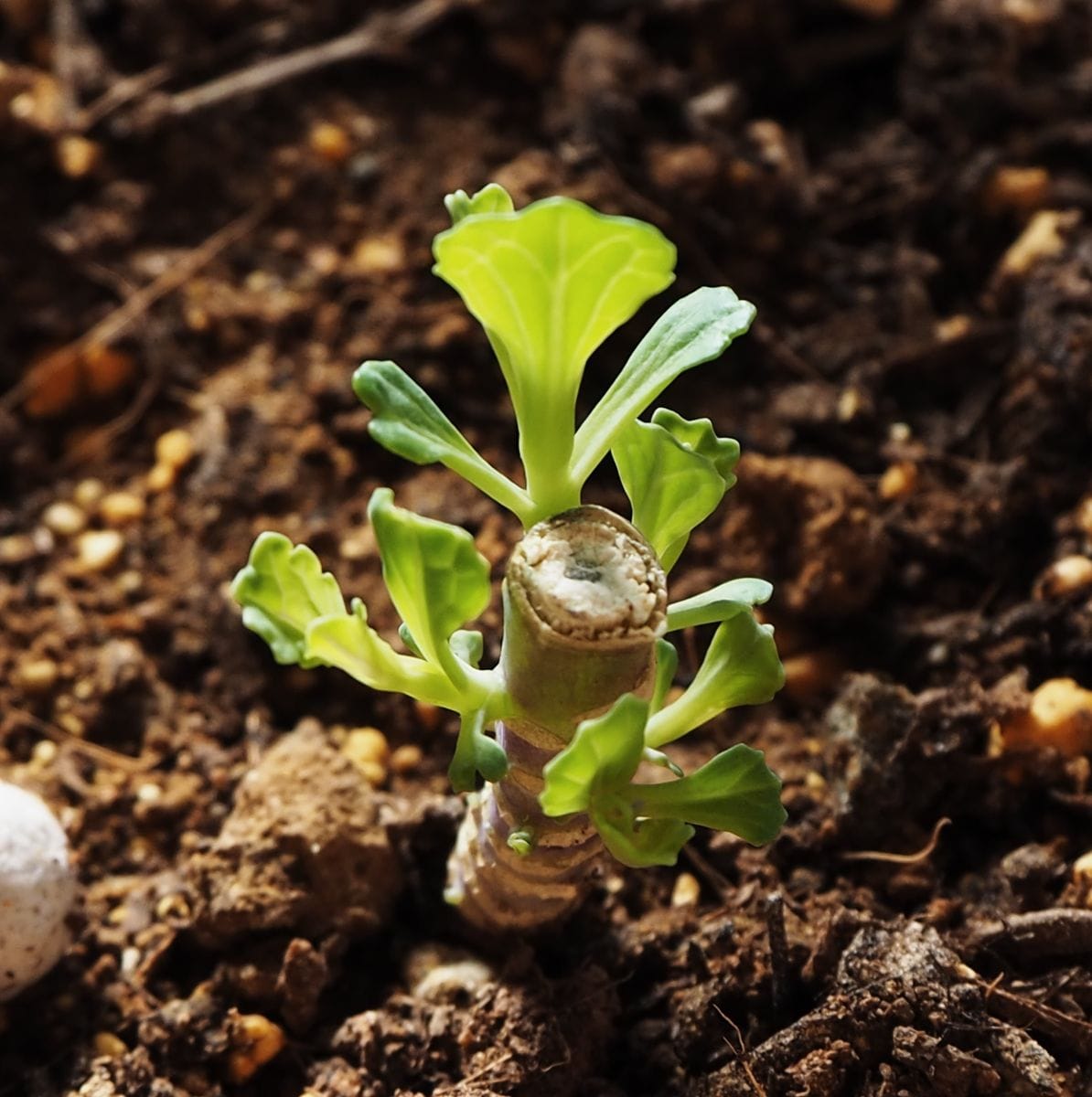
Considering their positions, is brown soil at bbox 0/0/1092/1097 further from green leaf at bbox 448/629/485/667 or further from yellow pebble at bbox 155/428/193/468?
green leaf at bbox 448/629/485/667

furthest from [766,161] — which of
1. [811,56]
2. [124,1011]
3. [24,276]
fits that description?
[124,1011]

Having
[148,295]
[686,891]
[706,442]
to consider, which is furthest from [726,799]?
[148,295]

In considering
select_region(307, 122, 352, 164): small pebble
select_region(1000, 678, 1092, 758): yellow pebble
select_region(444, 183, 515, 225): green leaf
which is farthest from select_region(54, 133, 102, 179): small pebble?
select_region(1000, 678, 1092, 758): yellow pebble

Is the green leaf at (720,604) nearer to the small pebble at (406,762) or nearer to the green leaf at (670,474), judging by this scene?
the green leaf at (670,474)

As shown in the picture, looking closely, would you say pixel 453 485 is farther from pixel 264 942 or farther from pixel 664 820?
pixel 664 820

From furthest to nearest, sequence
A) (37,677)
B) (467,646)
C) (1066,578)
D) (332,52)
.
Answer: (332,52), (37,677), (1066,578), (467,646)

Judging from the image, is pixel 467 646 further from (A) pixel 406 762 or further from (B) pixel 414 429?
(A) pixel 406 762
